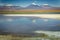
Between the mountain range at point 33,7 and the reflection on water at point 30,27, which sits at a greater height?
the mountain range at point 33,7

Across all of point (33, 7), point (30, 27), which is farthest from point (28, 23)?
point (33, 7)

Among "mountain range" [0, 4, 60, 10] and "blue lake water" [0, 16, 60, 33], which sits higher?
"mountain range" [0, 4, 60, 10]

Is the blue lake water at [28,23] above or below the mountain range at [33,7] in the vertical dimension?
below

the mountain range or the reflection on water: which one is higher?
the mountain range

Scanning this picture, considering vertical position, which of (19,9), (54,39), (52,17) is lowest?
(54,39)

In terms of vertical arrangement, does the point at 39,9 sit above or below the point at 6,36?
above

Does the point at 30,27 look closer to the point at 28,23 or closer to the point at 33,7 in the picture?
the point at 28,23

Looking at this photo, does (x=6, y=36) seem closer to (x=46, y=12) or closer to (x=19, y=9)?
(x=19, y=9)

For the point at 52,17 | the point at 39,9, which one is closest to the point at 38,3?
the point at 39,9

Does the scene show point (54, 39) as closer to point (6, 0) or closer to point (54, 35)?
point (54, 35)

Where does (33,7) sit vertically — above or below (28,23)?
above

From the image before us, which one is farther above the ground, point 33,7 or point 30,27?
point 33,7
